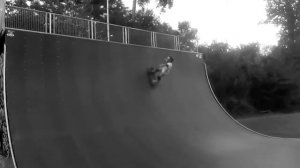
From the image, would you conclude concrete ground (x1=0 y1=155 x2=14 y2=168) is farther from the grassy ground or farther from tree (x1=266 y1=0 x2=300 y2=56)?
tree (x1=266 y1=0 x2=300 y2=56)

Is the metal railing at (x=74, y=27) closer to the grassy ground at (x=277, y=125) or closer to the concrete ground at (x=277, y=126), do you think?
the concrete ground at (x=277, y=126)

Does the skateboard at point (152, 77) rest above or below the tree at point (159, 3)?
below

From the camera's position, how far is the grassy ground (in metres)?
14.0

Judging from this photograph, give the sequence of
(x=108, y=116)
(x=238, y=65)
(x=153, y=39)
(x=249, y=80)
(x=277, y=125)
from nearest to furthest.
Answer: (x=108, y=116), (x=153, y=39), (x=277, y=125), (x=238, y=65), (x=249, y=80)

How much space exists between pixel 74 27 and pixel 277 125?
12.1m

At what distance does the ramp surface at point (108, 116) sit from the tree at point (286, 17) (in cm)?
2123

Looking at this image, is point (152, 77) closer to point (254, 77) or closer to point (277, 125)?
point (277, 125)

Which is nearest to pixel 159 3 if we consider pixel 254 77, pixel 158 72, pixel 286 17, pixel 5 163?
pixel 254 77

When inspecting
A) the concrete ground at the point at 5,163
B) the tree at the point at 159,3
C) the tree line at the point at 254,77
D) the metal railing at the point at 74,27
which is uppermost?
the tree at the point at 159,3

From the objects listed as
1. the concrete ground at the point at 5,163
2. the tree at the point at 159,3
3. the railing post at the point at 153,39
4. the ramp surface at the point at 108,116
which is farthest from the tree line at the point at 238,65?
the concrete ground at the point at 5,163

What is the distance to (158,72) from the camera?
812 centimetres

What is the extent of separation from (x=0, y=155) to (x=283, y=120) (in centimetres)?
1484

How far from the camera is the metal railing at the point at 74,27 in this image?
21.5ft

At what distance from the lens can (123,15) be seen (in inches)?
847
